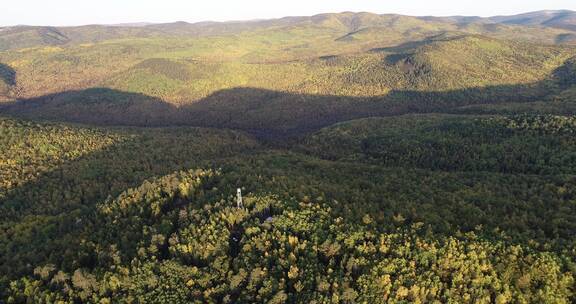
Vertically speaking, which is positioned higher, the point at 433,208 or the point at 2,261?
the point at 433,208

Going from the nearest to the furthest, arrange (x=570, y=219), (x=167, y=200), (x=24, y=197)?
(x=570, y=219) < (x=167, y=200) < (x=24, y=197)

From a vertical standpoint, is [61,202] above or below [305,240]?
below

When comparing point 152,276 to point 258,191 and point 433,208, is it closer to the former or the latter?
point 258,191

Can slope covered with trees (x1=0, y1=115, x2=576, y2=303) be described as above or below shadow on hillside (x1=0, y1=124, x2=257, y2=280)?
above

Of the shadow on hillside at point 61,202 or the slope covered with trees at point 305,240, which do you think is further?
the shadow on hillside at point 61,202

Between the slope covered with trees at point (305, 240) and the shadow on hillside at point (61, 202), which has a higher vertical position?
the slope covered with trees at point (305, 240)

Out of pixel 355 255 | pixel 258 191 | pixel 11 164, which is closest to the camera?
pixel 355 255

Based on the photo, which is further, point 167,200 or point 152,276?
point 167,200

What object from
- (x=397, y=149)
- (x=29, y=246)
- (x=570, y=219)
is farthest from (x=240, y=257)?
(x=397, y=149)

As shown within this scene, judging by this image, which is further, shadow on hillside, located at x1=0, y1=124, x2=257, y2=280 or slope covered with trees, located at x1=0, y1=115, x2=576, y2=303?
shadow on hillside, located at x1=0, y1=124, x2=257, y2=280

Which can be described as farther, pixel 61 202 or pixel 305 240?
pixel 61 202
